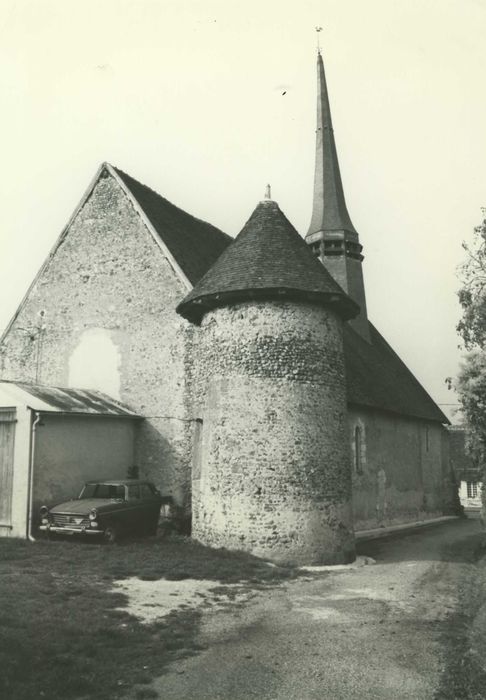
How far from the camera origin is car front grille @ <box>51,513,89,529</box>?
13383mm

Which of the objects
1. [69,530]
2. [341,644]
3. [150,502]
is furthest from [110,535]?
[341,644]

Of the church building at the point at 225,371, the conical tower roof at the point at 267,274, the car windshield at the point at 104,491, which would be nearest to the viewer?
the church building at the point at 225,371

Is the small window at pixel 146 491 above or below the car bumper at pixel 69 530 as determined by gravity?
above

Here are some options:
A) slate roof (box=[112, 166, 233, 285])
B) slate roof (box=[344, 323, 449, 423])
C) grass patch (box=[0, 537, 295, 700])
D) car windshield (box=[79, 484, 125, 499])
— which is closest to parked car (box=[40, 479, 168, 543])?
car windshield (box=[79, 484, 125, 499])

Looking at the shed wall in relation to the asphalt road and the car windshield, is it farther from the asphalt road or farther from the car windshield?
the asphalt road

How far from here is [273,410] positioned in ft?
45.1

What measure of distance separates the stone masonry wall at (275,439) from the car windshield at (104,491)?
6.12ft

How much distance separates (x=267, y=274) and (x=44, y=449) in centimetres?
642

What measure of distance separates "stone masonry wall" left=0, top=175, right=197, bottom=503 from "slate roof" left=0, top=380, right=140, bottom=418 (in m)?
0.53

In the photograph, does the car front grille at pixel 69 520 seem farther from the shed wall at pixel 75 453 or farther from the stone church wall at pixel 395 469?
the stone church wall at pixel 395 469

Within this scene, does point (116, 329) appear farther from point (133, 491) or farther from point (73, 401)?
point (133, 491)

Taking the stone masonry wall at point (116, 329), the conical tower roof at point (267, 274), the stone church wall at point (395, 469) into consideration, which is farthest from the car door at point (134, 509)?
the stone church wall at point (395, 469)

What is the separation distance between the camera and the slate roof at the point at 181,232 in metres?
18.6

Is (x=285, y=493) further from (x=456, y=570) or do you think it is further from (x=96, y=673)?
(x=96, y=673)
